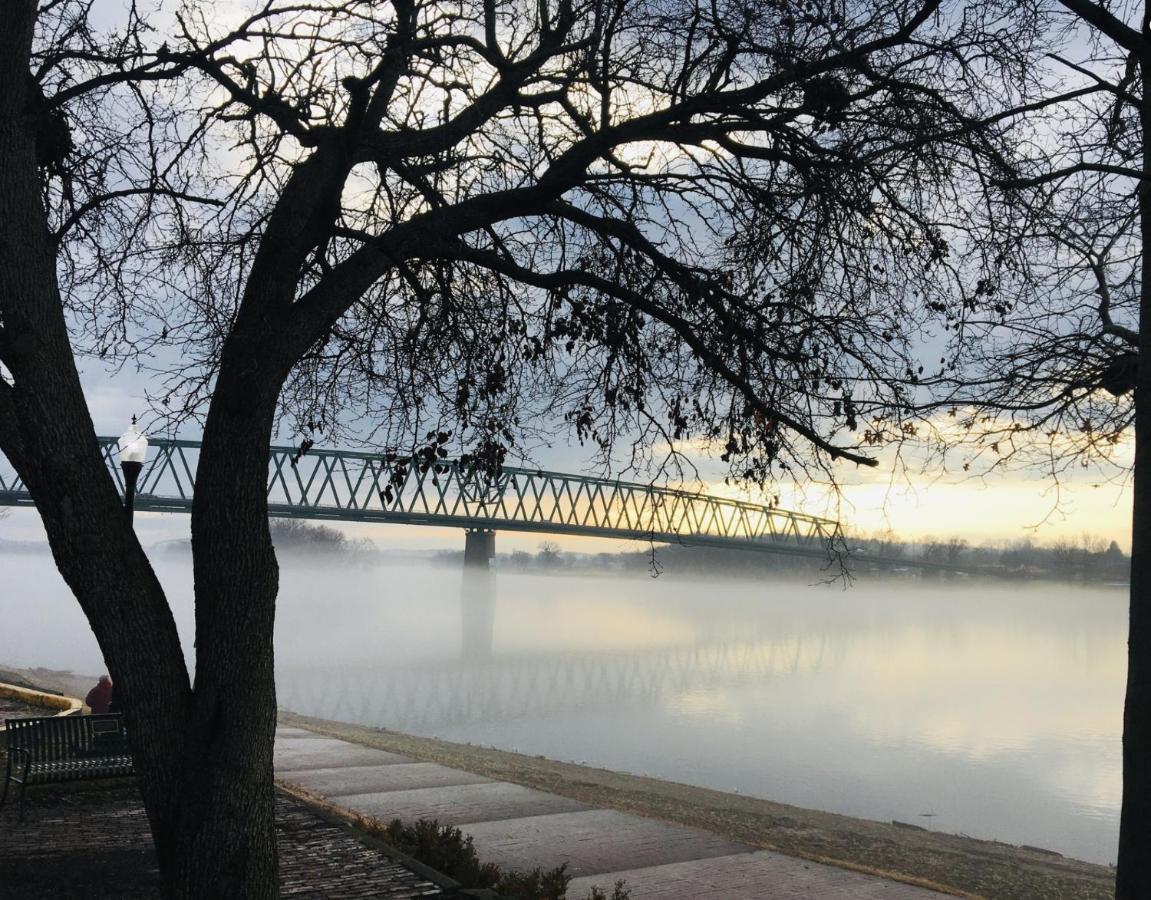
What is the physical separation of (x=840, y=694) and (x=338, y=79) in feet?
142

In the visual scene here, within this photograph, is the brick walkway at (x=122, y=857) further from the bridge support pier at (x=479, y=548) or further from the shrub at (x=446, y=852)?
the bridge support pier at (x=479, y=548)

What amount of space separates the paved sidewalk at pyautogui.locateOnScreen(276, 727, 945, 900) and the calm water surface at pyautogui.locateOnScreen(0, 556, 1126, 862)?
1123cm

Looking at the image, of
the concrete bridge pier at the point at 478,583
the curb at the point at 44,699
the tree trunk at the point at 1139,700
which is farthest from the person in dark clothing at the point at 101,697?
the concrete bridge pier at the point at 478,583

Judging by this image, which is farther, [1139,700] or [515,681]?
[515,681]

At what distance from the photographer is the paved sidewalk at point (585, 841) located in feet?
32.7

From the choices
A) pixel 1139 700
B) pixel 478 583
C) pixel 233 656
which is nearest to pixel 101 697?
pixel 233 656

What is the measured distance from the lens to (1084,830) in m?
23.0

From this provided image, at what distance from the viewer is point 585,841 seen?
1142 cm

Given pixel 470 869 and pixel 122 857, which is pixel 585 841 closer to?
pixel 470 869

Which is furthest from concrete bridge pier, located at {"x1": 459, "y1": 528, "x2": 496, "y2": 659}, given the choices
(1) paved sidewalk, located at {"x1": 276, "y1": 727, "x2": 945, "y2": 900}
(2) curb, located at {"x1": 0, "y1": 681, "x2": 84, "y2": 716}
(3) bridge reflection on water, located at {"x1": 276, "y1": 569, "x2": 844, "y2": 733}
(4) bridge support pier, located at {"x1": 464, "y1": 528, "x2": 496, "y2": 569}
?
(1) paved sidewalk, located at {"x1": 276, "y1": 727, "x2": 945, "y2": 900}

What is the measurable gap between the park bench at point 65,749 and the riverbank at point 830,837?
6.12 metres

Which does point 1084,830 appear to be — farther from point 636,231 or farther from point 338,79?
point 338,79

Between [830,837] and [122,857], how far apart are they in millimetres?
9884

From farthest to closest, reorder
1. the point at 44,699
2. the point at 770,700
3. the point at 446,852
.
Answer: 1. the point at 770,700
2. the point at 44,699
3. the point at 446,852
